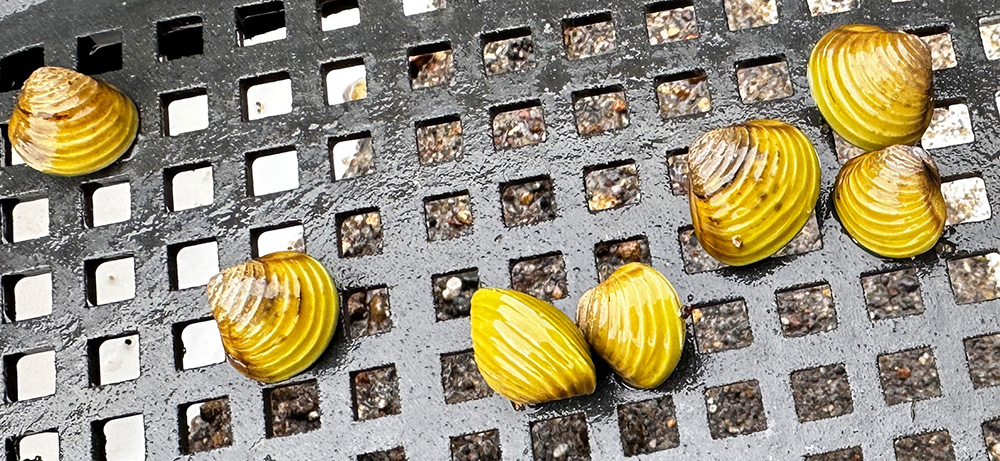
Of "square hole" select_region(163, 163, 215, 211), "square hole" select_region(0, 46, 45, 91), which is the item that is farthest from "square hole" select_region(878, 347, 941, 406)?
"square hole" select_region(0, 46, 45, 91)

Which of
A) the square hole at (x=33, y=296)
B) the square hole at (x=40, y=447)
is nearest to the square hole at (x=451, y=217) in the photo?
the square hole at (x=33, y=296)

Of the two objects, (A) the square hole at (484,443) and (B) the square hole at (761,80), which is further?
(B) the square hole at (761,80)

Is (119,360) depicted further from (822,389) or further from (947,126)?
(947,126)

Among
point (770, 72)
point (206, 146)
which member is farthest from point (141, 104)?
point (770, 72)

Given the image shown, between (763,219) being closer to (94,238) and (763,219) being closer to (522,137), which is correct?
(522,137)

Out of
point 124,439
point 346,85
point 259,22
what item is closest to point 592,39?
point 346,85

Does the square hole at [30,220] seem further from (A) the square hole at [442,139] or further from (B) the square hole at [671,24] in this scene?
(B) the square hole at [671,24]

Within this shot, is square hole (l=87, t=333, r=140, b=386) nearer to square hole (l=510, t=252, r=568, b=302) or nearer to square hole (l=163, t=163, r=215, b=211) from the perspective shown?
square hole (l=163, t=163, r=215, b=211)
